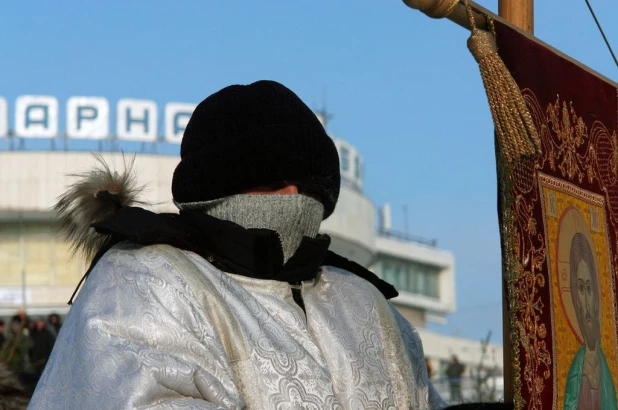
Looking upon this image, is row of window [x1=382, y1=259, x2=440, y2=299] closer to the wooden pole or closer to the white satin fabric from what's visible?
the wooden pole

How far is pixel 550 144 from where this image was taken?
353cm

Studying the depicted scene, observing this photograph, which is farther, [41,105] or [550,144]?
[41,105]

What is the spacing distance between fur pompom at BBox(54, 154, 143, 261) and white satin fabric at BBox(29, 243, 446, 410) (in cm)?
30

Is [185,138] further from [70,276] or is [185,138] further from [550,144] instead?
[70,276]

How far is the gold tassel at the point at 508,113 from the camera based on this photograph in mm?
3279

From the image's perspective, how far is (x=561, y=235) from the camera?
3.54m

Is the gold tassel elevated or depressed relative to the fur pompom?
elevated

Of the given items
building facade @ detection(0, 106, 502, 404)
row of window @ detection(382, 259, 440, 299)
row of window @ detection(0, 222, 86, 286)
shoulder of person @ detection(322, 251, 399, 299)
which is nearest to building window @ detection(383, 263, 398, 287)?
row of window @ detection(382, 259, 440, 299)

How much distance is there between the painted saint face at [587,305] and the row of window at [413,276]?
193ft

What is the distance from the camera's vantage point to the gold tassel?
10.8 ft

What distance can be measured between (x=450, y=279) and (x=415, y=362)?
67516 mm

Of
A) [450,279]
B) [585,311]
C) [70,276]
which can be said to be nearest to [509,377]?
[585,311]

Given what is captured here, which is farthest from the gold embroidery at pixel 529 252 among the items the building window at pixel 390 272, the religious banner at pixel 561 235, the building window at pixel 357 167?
the building window at pixel 390 272

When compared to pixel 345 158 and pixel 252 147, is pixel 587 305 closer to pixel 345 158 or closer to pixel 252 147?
pixel 252 147
